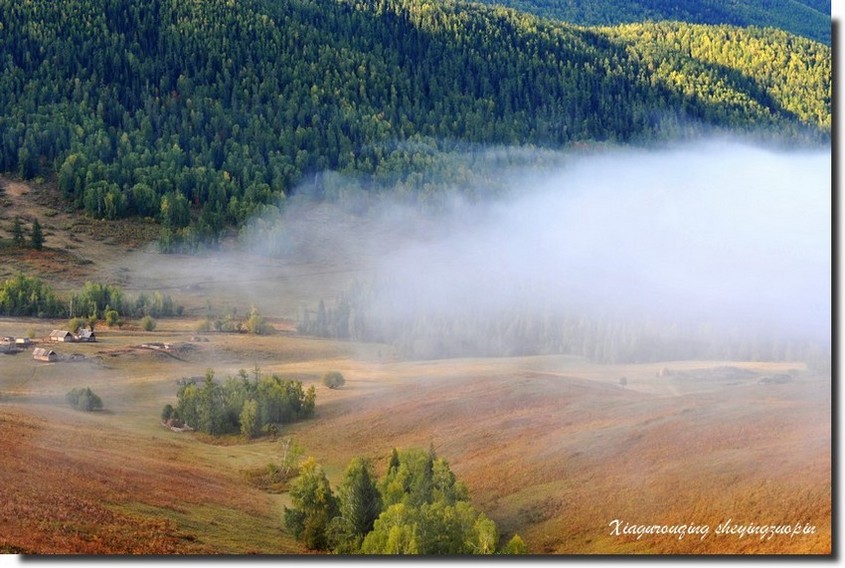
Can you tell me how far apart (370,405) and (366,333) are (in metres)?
1.35

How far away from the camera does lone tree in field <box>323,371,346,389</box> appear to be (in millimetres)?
14211

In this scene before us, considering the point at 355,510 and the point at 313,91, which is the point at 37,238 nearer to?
the point at 355,510

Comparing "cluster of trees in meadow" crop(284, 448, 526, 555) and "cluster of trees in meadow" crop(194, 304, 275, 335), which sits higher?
"cluster of trees in meadow" crop(194, 304, 275, 335)

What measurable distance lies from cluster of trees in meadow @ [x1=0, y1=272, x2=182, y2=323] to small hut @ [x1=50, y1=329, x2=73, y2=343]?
0.32m

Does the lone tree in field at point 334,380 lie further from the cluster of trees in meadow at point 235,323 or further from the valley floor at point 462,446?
the cluster of trees in meadow at point 235,323

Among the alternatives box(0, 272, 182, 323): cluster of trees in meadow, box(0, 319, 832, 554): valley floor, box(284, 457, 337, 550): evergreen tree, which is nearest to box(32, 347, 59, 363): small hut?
box(0, 319, 832, 554): valley floor

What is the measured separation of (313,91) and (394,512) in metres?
19.4

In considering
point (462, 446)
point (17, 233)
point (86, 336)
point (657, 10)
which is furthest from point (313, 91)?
point (657, 10)

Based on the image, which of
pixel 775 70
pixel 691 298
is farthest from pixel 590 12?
pixel 691 298

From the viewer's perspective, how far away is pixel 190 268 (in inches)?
642

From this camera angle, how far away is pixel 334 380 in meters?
14.2

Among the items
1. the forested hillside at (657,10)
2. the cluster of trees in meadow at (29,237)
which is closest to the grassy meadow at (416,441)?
the cluster of trees in meadow at (29,237)

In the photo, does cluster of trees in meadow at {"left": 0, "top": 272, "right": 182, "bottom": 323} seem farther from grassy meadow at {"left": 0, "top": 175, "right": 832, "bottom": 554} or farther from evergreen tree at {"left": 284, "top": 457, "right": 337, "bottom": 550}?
evergreen tree at {"left": 284, "top": 457, "right": 337, "bottom": 550}

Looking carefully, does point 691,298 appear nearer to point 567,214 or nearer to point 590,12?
point 567,214
